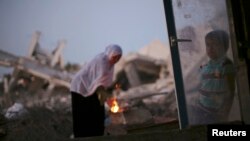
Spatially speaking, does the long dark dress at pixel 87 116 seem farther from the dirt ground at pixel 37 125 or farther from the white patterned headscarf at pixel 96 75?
the dirt ground at pixel 37 125

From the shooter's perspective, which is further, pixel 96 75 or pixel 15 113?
pixel 15 113

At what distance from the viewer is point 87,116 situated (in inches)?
251

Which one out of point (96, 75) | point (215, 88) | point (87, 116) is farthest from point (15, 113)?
point (215, 88)

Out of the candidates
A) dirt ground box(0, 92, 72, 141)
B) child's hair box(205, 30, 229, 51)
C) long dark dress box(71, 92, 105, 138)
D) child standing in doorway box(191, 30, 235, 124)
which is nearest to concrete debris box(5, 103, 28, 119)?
dirt ground box(0, 92, 72, 141)

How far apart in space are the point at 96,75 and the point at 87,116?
1.77 feet

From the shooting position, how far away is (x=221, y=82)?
5625 mm

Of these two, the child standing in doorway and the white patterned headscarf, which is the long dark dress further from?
the child standing in doorway

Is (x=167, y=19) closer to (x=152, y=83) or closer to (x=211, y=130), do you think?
(x=211, y=130)

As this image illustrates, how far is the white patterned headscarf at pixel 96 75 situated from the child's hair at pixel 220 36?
131 cm

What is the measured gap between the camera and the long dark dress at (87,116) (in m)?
6.38

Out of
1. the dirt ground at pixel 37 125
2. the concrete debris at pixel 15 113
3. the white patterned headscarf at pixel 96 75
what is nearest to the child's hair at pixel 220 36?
the white patterned headscarf at pixel 96 75

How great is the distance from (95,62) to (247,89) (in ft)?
6.36

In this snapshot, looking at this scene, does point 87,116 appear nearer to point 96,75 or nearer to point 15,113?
point 96,75

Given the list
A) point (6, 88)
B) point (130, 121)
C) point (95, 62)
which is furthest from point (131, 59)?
point (95, 62)
